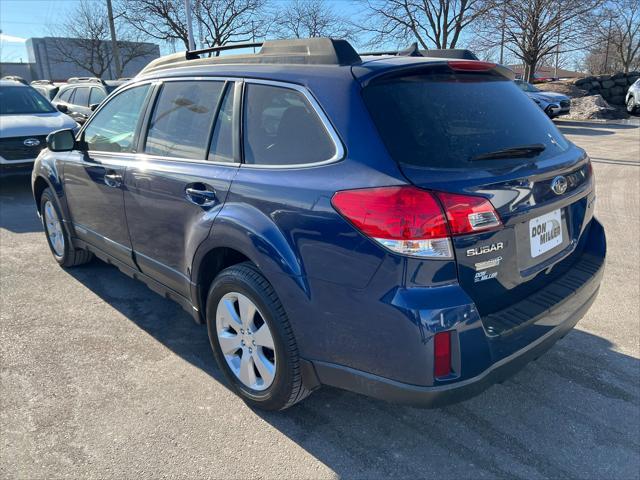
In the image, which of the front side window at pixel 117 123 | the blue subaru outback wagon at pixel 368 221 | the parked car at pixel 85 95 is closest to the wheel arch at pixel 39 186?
the front side window at pixel 117 123

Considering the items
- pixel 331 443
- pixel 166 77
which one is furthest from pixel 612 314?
pixel 166 77

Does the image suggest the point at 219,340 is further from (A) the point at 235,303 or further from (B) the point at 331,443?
(B) the point at 331,443

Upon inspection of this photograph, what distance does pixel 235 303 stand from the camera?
274cm

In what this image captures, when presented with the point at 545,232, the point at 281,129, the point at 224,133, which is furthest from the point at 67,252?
the point at 545,232

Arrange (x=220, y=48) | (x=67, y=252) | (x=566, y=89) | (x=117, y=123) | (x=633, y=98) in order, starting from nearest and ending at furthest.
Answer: (x=220, y=48)
(x=117, y=123)
(x=67, y=252)
(x=633, y=98)
(x=566, y=89)

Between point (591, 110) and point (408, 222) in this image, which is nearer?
point (408, 222)

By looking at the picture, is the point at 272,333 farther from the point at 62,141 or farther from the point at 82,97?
the point at 82,97

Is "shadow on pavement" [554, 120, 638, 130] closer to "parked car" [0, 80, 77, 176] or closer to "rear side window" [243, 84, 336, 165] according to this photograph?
"parked car" [0, 80, 77, 176]

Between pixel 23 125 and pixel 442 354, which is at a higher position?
pixel 23 125

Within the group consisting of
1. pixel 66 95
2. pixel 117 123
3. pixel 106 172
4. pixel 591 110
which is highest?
pixel 66 95

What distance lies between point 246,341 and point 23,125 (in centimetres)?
726

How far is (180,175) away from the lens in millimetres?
2939

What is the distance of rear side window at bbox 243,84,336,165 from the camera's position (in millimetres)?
2314

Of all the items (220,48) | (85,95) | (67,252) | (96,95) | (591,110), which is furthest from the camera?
(591,110)
